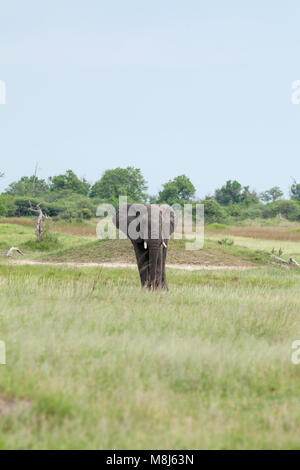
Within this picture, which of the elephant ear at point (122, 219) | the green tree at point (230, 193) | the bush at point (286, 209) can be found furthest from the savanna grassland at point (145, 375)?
the green tree at point (230, 193)

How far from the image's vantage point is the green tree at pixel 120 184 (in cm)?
8731

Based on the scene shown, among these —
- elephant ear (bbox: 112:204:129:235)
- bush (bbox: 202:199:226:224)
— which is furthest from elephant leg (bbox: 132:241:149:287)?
bush (bbox: 202:199:226:224)

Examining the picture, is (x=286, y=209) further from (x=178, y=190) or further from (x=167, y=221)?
(x=167, y=221)

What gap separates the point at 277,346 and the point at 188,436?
112 inches

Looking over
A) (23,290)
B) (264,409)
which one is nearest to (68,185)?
(23,290)

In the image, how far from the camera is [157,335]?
6914 millimetres

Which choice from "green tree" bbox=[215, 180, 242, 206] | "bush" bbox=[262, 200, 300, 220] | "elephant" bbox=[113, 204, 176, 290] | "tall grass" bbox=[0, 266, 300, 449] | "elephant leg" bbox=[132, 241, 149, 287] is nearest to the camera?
"tall grass" bbox=[0, 266, 300, 449]

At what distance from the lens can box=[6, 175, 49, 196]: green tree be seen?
92.7 metres

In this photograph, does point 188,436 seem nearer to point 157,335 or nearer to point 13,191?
point 157,335

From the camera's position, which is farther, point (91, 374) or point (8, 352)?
point (8, 352)

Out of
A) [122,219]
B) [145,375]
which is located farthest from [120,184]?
[145,375]

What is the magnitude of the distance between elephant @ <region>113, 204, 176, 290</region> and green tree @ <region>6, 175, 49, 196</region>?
76365mm

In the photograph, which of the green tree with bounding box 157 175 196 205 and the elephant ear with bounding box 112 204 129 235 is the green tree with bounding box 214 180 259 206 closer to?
the green tree with bounding box 157 175 196 205
